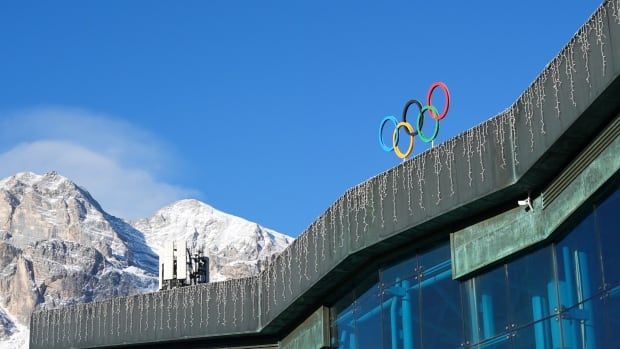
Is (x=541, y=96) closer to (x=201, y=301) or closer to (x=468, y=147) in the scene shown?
(x=468, y=147)

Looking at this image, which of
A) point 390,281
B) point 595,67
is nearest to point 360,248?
point 390,281

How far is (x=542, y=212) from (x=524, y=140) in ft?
5.72

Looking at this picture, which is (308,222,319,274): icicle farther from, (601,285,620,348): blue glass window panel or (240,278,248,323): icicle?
(601,285,620,348): blue glass window panel

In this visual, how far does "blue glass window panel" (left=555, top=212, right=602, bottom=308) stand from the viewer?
86.8 ft

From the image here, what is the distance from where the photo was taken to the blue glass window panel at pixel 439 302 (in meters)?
31.5

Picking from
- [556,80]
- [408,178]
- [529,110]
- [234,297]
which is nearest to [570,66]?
[556,80]

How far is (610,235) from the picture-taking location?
26.0 metres

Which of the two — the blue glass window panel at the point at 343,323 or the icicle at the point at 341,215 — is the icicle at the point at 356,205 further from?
the blue glass window panel at the point at 343,323

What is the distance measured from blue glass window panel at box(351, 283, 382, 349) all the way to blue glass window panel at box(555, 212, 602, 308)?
802 centimetres

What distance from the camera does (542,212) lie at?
29.0 meters

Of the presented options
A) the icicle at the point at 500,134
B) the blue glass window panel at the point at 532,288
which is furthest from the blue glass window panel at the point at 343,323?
the icicle at the point at 500,134

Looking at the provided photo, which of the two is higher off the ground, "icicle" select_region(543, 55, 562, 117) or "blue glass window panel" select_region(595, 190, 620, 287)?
"icicle" select_region(543, 55, 562, 117)

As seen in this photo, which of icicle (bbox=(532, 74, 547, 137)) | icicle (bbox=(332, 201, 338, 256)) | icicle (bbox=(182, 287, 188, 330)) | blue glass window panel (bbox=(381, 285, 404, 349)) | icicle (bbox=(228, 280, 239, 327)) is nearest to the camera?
icicle (bbox=(532, 74, 547, 137))

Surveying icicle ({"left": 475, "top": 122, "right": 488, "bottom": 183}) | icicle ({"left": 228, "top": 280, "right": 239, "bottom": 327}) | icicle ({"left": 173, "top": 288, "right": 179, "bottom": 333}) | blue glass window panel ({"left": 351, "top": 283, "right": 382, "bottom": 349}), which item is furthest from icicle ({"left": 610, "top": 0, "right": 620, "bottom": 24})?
icicle ({"left": 173, "top": 288, "right": 179, "bottom": 333})
